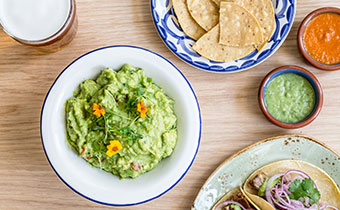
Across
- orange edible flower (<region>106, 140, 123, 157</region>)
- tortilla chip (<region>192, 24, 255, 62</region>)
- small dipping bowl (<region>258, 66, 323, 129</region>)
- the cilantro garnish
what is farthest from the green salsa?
orange edible flower (<region>106, 140, 123, 157</region>)

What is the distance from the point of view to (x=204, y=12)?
2.39 meters

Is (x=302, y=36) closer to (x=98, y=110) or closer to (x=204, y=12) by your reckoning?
(x=204, y=12)

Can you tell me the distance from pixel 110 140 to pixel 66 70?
47 cm

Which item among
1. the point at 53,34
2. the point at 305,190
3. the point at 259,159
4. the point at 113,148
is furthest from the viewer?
the point at 259,159

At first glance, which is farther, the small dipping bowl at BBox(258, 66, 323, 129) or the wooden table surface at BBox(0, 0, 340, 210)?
the wooden table surface at BBox(0, 0, 340, 210)

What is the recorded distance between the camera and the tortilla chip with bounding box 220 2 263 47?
7.65 ft

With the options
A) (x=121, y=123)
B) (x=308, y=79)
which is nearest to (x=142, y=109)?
(x=121, y=123)

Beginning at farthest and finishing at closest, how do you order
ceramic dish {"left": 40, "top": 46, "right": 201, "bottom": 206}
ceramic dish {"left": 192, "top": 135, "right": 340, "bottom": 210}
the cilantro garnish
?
ceramic dish {"left": 192, "top": 135, "right": 340, "bottom": 210}
the cilantro garnish
ceramic dish {"left": 40, "top": 46, "right": 201, "bottom": 206}

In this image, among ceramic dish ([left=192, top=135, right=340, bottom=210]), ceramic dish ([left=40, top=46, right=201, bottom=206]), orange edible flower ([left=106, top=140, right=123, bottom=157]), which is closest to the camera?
orange edible flower ([left=106, top=140, right=123, bottom=157])

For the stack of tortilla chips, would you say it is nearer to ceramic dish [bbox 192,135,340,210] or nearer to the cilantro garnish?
ceramic dish [bbox 192,135,340,210]

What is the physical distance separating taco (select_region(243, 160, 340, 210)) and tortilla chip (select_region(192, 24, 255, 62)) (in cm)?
71

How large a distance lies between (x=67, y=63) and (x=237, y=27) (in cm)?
108

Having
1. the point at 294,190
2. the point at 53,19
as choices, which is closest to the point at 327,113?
the point at 294,190

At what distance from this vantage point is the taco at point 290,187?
231 centimetres
